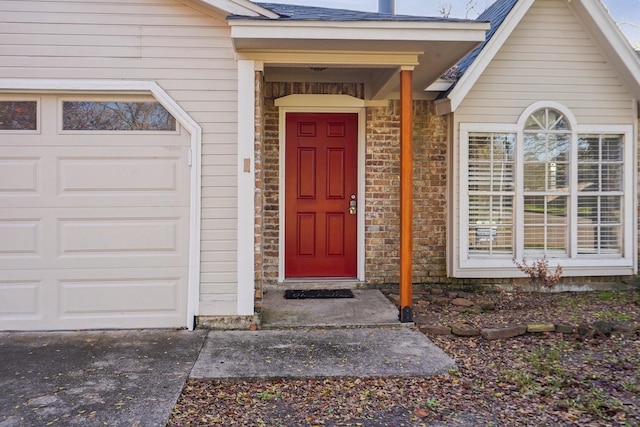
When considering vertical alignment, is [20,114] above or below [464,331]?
above

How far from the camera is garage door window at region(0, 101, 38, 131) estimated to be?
436 cm

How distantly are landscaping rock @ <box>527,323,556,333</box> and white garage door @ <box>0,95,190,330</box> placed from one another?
341 centimetres

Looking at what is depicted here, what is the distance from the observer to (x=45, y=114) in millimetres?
4363

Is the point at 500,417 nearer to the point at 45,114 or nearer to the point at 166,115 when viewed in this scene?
the point at 166,115

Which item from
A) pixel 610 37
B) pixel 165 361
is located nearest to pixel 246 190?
pixel 165 361

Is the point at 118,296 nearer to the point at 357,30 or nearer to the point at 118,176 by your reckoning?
the point at 118,176

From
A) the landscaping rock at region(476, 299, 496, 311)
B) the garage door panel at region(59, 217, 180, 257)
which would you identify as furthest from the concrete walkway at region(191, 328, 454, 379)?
the landscaping rock at region(476, 299, 496, 311)

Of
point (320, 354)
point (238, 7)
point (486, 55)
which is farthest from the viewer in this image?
point (486, 55)

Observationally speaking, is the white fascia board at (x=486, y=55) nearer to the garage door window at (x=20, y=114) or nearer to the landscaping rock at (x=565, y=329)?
the landscaping rock at (x=565, y=329)

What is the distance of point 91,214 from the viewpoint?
4402 millimetres

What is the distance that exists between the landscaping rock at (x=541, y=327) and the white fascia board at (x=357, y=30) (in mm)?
2810

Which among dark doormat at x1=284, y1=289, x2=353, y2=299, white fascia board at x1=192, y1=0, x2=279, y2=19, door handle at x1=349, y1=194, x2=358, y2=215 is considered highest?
white fascia board at x1=192, y1=0, x2=279, y2=19

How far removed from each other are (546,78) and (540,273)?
257 centimetres

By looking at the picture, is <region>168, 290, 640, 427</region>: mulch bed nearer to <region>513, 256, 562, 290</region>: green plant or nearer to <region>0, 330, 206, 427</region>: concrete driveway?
<region>0, 330, 206, 427</region>: concrete driveway
